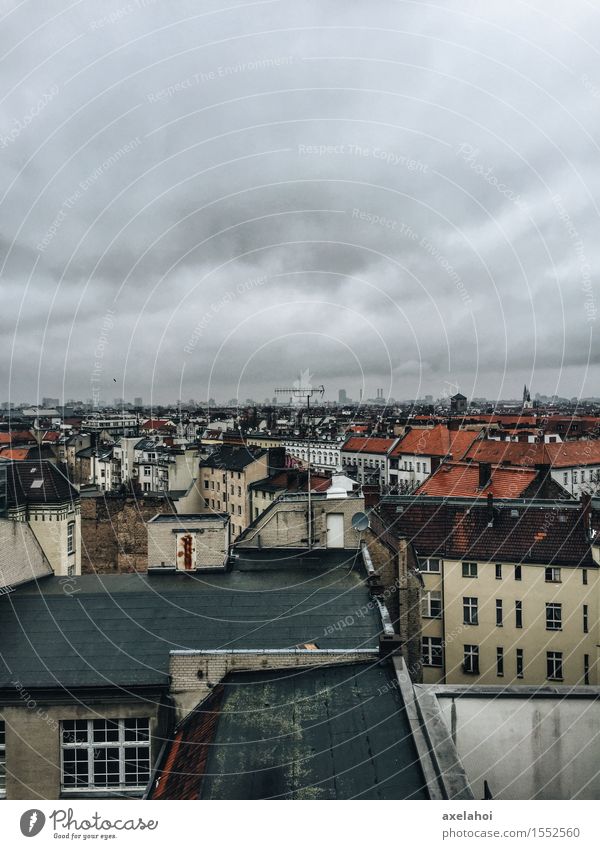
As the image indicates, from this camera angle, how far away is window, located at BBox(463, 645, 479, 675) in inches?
690

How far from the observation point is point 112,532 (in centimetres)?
2400

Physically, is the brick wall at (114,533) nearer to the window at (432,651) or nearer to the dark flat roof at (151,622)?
the window at (432,651)

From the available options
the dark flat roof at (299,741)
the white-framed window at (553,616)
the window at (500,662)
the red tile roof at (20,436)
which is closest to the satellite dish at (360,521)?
the dark flat roof at (299,741)

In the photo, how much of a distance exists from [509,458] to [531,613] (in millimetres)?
24429

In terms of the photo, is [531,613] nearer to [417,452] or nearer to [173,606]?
[173,606]

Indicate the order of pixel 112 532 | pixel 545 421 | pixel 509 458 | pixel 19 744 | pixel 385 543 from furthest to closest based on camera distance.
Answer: pixel 545 421
pixel 509 458
pixel 112 532
pixel 385 543
pixel 19 744

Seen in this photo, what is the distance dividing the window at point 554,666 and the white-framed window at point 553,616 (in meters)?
0.67

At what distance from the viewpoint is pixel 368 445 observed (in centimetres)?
5988

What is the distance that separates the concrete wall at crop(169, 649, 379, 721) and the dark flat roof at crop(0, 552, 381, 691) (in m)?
0.33

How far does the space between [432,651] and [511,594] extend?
2.87 m

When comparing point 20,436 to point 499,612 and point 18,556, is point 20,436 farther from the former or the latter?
point 499,612

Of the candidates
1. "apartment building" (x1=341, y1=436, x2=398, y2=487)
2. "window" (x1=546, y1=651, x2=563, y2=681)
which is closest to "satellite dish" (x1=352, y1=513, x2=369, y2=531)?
"window" (x1=546, y1=651, x2=563, y2=681)

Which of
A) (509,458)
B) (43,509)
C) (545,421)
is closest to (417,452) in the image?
(509,458)

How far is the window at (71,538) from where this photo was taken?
61.1ft
